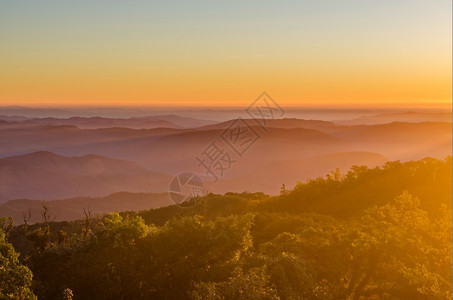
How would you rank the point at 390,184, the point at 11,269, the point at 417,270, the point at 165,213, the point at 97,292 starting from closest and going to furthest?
1. the point at 11,269
2. the point at 417,270
3. the point at 97,292
4. the point at 390,184
5. the point at 165,213

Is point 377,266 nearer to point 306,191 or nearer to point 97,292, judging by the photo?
point 97,292

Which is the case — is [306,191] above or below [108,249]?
below

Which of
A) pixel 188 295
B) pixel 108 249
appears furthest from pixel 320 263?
pixel 108 249

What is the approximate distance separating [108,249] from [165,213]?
2628 inches

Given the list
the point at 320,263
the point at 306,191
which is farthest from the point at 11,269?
the point at 306,191

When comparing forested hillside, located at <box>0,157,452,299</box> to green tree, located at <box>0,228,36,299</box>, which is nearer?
green tree, located at <box>0,228,36,299</box>

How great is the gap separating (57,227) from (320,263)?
8744cm

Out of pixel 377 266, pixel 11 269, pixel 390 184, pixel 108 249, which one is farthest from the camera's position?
pixel 390 184

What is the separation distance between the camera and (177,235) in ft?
84.9

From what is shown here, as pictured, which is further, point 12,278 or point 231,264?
point 231,264

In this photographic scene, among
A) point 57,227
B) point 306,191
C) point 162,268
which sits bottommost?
point 57,227

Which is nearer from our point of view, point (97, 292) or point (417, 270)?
point (417, 270)

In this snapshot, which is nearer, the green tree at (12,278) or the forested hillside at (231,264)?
the green tree at (12,278)

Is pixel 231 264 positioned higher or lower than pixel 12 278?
lower
